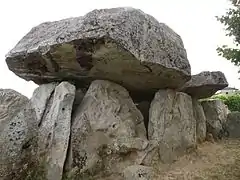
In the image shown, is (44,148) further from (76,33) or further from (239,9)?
(239,9)

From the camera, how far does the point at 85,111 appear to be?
729 centimetres

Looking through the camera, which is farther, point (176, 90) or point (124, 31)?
point (176, 90)

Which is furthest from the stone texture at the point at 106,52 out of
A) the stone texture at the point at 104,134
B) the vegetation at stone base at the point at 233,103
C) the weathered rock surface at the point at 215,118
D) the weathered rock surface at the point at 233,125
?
the vegetation at stone base at the point at 233,103

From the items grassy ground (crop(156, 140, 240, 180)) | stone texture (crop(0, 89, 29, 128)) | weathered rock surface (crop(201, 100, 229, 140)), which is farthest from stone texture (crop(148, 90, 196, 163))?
stone texture (crop(0, 89, 29, 128))

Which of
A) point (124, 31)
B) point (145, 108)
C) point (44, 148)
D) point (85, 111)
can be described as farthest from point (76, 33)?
point (145, 108)

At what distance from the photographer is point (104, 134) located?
280 inches

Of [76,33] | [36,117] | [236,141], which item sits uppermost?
[76,33]

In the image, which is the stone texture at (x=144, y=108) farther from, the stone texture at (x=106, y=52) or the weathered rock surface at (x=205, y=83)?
the weathered rock surface at (x=205, y=83)

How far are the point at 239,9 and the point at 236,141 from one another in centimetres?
389

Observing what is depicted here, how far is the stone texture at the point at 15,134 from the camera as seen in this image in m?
6.37

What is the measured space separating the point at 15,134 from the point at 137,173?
2.49 metres

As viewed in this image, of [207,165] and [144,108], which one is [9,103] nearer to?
[144,108]

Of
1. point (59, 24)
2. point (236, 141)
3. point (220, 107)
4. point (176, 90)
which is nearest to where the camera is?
point (59, 24)

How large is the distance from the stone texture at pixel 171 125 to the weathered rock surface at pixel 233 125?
79.1 inches
